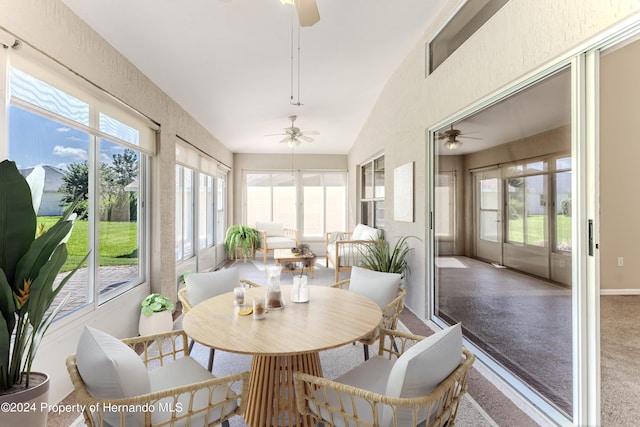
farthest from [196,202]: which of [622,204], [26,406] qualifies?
[622,204]

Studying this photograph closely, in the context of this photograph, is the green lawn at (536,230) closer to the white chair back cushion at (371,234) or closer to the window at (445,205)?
the window at (445,205)

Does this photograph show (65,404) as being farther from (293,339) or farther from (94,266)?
(293,339)

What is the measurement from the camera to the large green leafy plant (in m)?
1.27

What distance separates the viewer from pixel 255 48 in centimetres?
318

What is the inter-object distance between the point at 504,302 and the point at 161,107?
3730 mm

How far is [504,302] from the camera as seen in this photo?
2373mm

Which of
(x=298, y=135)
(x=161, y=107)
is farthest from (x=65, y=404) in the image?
(x=298, y=135)

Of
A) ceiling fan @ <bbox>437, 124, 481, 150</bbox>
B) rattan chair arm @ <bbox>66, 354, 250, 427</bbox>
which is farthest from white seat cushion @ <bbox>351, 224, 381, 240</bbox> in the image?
rattan chair arm @ <bbox>66, 354, 250, 427</bbox>

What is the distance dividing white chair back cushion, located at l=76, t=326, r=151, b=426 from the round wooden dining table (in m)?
0.29

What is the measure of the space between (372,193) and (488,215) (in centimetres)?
354

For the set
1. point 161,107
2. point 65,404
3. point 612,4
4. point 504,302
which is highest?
point 161,107

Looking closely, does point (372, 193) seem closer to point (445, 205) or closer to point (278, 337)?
point (445, 205)

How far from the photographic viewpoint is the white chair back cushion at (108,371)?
107cm

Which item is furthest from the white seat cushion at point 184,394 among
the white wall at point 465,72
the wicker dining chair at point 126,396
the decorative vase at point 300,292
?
the white wall at point 465,72
